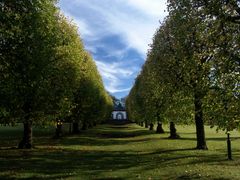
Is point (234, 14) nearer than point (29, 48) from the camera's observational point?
Yes

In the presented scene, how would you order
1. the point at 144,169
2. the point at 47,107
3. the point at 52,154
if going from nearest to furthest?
the point at 144,169
the point at 52,154
the point at 47,107

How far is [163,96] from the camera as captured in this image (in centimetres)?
4766

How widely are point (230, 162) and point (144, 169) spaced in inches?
297

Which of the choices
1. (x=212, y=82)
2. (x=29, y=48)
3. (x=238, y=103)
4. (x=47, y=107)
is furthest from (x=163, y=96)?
(x=238, y=103)

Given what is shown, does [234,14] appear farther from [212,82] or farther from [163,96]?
[163,96]

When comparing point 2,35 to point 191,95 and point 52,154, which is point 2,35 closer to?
point 52,154

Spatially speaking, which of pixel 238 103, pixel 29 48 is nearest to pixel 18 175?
pixel 29 48

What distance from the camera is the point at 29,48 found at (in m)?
33.6

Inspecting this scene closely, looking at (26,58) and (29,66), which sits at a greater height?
(26,58)

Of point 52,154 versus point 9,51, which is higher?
point 9,51

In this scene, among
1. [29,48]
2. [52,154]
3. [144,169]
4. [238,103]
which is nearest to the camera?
[238,103]

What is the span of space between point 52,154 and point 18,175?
1336 cm

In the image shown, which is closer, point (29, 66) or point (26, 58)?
point (29, 66)

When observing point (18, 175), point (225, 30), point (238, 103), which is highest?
point (225, 30)
